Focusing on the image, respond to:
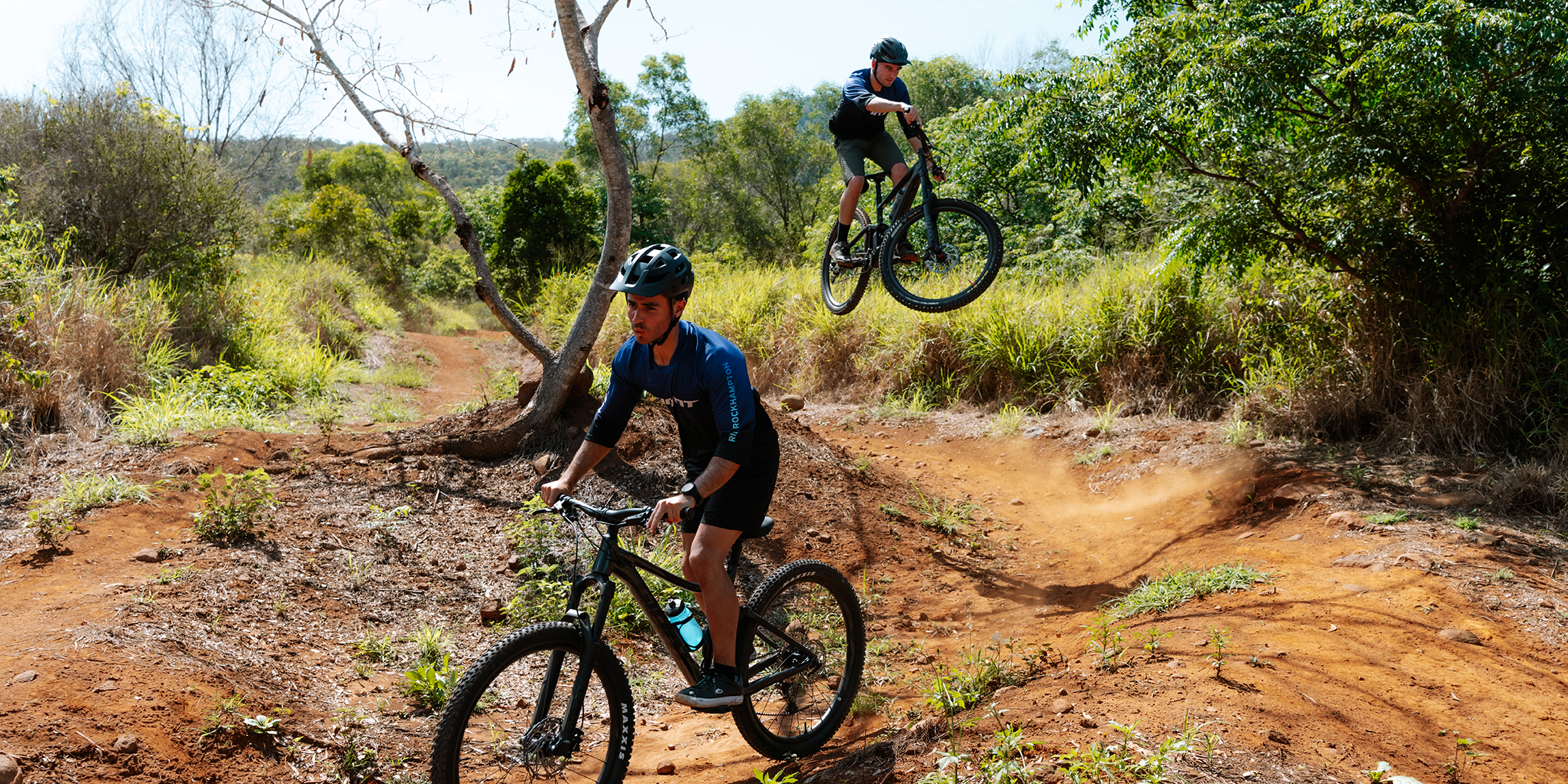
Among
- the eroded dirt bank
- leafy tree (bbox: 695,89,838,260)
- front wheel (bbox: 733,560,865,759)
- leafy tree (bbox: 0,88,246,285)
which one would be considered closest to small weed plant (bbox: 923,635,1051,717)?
the eroded dirt bank

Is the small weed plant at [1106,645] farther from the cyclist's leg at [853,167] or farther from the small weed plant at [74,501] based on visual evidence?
the small weed plant at [74,501]

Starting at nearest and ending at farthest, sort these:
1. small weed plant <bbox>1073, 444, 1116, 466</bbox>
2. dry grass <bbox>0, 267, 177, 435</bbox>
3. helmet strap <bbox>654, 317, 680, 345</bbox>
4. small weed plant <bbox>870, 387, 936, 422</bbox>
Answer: helmet strap <bbox>654, 317, 680, 345</bbox>
dry grass <bbox>0, 267, 177, 435</bbox>
small weed plant <bbox>1073, 444, 1116, 466</bbox>
small weed plant <bbox>870, 387, 936, 422</bbox>

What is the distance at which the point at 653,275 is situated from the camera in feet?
9.95

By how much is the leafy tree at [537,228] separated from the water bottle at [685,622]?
19.7m

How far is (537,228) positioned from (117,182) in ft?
40.9

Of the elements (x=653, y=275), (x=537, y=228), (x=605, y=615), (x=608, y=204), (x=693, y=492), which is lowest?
(x=605, y=615)

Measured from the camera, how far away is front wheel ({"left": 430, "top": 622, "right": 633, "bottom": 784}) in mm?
2715

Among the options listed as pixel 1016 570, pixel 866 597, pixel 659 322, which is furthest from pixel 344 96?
pixel 1016 570

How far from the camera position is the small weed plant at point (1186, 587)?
4.75m

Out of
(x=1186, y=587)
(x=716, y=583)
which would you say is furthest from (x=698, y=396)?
(x=1186, y=587)

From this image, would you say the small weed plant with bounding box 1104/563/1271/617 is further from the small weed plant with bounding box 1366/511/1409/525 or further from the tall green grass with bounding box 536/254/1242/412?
the tall green grass with bounding box 536/254/1242/412

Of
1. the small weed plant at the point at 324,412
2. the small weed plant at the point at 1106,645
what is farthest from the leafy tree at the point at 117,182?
the small weed plant at the point at 1106,645

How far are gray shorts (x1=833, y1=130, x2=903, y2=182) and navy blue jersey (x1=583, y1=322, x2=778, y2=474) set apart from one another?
11.9ft

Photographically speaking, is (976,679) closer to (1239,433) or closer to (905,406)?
(1239,433)
